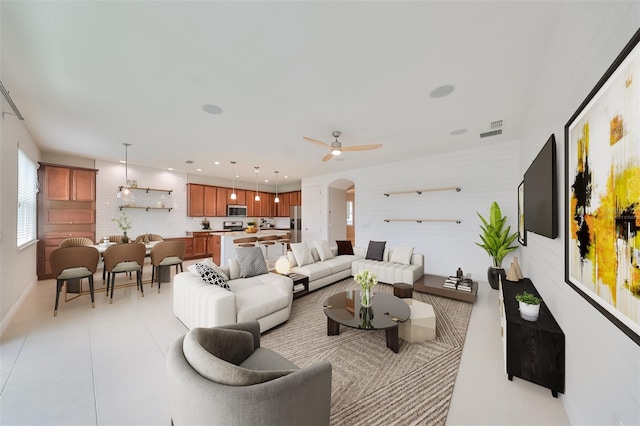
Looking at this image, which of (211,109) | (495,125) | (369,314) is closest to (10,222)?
(211,109)

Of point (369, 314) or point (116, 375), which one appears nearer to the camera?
point (116, 375)

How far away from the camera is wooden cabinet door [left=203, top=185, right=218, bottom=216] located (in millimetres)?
8188

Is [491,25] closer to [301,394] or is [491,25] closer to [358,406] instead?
[301,394]

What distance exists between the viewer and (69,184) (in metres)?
5.53

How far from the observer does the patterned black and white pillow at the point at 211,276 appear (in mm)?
2945

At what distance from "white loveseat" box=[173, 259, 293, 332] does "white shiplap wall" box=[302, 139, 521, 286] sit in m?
3.99

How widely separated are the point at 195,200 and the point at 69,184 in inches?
116

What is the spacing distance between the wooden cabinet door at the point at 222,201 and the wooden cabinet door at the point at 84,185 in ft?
10.8

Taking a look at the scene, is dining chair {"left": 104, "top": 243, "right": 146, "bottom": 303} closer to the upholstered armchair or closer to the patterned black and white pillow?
the patterned black and white pillow

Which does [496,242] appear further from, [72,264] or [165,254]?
[72,264]

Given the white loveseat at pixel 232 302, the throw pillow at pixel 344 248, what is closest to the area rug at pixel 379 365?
the white loveseat at pixel 232 302

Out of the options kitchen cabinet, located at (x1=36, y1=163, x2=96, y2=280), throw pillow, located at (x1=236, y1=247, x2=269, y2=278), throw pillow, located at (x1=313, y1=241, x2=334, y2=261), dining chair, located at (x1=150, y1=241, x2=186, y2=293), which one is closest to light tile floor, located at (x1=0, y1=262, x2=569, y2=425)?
throw pillow, located at (x1=236, y1=247, x2=269, y2=278)

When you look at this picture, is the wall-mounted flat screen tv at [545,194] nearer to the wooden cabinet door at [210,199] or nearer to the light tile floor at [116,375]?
the light tile floor at [116,375]

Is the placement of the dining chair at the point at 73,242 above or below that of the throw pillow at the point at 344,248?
above
